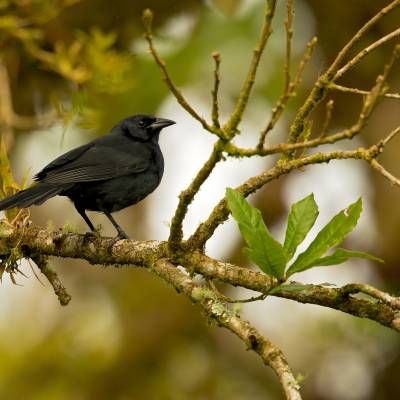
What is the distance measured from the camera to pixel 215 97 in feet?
7.06

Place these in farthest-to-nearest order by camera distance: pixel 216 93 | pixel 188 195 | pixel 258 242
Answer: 1. pixel 188 195
2. pixel 258 242
3. pixel 216 93

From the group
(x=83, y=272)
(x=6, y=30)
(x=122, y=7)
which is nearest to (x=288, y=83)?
(x=6, y=30)

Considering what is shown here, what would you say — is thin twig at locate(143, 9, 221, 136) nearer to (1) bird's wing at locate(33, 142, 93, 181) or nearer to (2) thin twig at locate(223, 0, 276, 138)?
(2) thin twig at locate(223, 0, 276, 138)

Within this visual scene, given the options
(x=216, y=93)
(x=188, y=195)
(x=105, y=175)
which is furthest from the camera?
(x=105, y=175)

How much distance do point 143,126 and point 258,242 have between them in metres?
3.30

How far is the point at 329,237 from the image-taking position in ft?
7.94

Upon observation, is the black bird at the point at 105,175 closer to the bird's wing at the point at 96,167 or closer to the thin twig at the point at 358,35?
the bird's wing at the point at 96,167

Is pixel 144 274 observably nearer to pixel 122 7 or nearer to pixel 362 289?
pixel 122 7

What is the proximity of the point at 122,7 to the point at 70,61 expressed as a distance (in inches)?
75.2

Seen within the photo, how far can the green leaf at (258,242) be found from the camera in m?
2.36

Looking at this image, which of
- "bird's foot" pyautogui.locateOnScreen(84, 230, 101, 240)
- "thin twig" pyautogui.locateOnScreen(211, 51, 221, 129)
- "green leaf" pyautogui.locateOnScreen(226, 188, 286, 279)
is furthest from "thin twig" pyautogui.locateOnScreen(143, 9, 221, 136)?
"bird's foot" pyautogui.locateOnScreen(84, 230, 101, 240)

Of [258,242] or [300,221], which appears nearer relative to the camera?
[258,242]

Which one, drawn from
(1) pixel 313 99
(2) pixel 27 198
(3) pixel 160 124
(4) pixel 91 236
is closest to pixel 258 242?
(1) pixel 313 99

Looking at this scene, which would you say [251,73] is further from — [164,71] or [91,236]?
[91,236]
